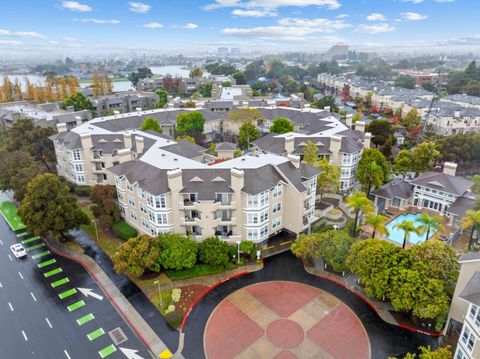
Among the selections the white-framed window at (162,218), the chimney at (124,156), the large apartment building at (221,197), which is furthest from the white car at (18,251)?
the white-framed window at (162,218)

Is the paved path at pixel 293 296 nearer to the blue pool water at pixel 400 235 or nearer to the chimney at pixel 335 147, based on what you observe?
the blue pool water at pixel 400 235

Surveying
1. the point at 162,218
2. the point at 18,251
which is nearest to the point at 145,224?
the point at 162,218

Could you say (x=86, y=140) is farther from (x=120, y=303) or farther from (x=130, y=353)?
(x=130, y=353)

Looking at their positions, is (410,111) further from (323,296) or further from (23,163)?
(23,163)

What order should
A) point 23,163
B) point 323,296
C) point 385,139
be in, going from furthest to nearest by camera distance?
point 385,139
point 23,163
point 323,296

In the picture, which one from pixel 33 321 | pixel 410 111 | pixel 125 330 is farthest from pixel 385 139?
pixel 33 321
